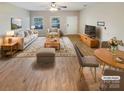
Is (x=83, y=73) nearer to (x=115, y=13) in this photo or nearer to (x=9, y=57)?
(x=115, y=13)

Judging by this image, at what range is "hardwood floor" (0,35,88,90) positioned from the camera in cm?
299

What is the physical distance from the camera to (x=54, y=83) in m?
3.13

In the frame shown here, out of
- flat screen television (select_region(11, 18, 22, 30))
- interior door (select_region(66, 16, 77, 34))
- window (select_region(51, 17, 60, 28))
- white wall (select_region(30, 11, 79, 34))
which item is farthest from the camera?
window (select_region(51, 17, 60, 28))

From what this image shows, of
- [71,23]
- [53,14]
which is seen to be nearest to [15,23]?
[53,14]

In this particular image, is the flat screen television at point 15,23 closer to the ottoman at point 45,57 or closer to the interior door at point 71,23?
the ottoman at point 45,57

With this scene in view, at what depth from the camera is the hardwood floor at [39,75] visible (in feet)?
9.81

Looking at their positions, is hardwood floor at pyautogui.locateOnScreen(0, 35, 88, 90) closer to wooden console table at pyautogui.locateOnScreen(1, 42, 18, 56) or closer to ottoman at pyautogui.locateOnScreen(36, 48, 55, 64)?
ottoman at pyautogui.locateOnScreen(36, 48, 55, 64)

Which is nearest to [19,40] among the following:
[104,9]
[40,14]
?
[104,9]

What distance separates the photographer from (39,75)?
3621mm

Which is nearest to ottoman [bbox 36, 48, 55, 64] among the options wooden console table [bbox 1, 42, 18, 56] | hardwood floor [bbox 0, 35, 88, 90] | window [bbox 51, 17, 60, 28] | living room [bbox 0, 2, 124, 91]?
living room [bbox 0, 2, 124, 91]

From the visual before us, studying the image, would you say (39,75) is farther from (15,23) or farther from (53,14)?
(53,14)

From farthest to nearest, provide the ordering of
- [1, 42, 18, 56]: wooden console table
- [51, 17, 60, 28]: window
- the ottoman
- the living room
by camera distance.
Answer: [51, 17, 60, 28]: window < [1, 42, 18, 56]: wooden console table < the ottoman < the living room

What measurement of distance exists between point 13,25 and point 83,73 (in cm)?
445

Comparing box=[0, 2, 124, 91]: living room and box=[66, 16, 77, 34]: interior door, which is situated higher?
box=[66, 16, 77, 34]: interior door
